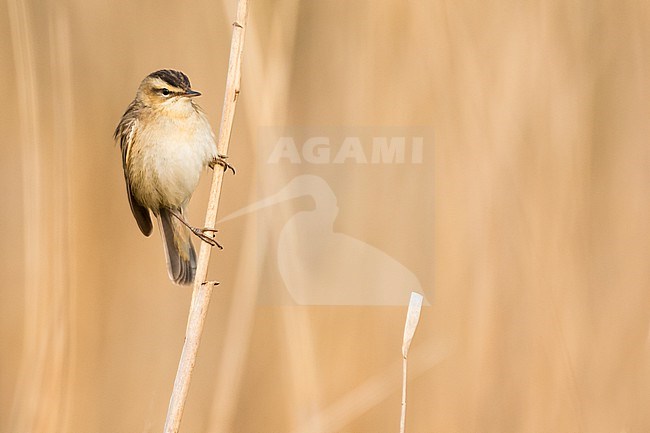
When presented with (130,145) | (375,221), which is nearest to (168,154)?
(130,145)

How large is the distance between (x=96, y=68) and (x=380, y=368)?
3.33 feet

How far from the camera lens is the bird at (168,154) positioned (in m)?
1.57

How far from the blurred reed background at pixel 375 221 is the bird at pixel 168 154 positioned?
0.21 meters

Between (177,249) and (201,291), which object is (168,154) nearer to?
(177,249)

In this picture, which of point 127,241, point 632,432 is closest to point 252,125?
point 127,241

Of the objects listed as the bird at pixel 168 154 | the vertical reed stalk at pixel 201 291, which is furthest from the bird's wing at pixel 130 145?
the vertical reed stalk at pixel 201 291

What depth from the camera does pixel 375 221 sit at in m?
1.94

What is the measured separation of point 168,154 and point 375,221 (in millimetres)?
562

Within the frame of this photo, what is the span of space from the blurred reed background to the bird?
21 cm

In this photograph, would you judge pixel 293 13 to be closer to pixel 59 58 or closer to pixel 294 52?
pixel 294 52

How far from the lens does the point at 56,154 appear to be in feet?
6.44

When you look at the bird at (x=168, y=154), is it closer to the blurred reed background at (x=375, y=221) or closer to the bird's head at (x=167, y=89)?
the bird's head at (x=167, y=89)

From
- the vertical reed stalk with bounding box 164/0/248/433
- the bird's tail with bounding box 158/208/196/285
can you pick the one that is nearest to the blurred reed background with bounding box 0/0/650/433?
the bird's tail with bounding box 158/208/196/285

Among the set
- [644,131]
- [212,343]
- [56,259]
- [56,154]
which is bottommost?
[212,343]
